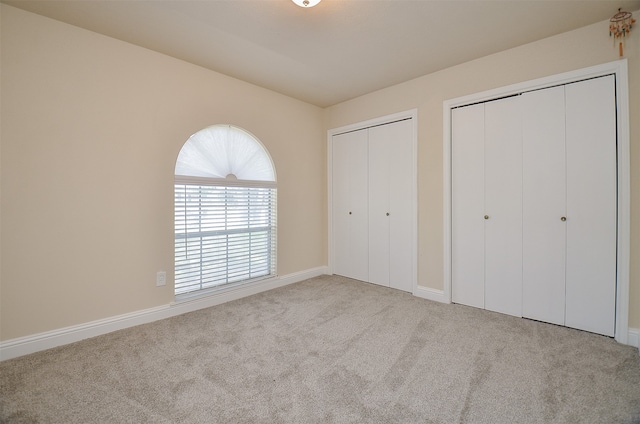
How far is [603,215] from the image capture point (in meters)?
2.24

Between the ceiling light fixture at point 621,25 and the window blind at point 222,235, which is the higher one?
the ceiling light fixture at point 621,25

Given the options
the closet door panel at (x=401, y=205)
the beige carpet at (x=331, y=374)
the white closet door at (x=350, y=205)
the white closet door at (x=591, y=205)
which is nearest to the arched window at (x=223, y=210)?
the beige carpet at (x=331, y=374)

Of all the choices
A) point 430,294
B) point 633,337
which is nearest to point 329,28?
point 430,294

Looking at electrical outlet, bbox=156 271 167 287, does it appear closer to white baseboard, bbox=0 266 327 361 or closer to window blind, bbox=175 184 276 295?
window blind, bbox=175 184 276 295

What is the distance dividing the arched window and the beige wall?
5.31 feet

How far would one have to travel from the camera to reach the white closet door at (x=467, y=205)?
2857 mm

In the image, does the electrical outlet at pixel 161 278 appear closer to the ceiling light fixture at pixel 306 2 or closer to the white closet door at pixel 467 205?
the ceiling light fixture at pixel 306 2

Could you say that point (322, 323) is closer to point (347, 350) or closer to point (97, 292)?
point (347, 350)

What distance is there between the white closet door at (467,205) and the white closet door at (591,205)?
675 millimetres

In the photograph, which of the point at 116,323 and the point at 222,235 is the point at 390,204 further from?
the point at 116,323

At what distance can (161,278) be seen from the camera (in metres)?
2.71

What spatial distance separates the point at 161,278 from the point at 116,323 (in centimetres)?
49

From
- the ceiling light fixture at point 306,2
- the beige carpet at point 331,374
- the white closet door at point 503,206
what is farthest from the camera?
the white closet door at point 503,206

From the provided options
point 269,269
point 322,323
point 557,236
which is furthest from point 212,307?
point 557,236
